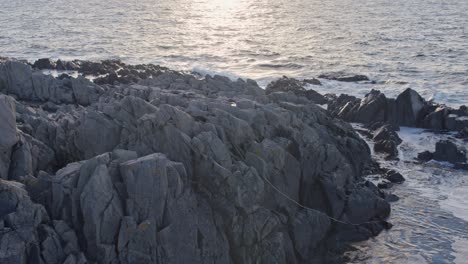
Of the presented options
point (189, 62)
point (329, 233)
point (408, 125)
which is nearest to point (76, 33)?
point (189, 62)

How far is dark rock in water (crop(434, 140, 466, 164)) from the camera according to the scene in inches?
1102

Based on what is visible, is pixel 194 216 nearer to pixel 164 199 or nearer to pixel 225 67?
pixel 164 199

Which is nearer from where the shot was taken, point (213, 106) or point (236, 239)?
point (236, 239)

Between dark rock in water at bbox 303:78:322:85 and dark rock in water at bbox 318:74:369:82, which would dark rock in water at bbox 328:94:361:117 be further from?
dark rock in water at bbox 318:74:369:82

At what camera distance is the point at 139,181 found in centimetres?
1556

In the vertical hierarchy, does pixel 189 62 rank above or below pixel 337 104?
below

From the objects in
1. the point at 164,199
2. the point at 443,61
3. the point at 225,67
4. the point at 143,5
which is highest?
the point at 164,199

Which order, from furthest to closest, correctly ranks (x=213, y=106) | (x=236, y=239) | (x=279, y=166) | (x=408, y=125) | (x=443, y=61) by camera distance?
(x=443, y=61)
(x=408, y=125)
(x=213, y=106)
(x=279, y=166)
(x=236, y=239)

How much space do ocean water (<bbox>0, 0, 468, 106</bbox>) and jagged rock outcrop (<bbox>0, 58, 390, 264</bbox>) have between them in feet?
69.5

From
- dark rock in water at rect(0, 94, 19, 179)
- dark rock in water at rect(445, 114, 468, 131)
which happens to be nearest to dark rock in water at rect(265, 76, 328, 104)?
dark rock in water at rect(445, 114, 468, 131)

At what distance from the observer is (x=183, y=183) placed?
53.8ft

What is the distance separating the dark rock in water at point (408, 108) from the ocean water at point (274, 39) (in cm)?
539

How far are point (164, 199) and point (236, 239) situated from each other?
112 inches

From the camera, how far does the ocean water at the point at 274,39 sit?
49.6 m
